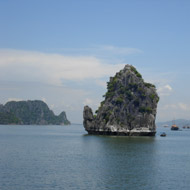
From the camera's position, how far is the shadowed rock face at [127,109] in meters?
162

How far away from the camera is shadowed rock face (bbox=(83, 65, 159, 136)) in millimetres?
162250

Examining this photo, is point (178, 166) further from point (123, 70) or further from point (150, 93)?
point (123, 70)

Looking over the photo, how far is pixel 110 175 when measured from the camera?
179ft

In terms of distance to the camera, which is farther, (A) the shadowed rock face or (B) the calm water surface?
(A) the shadowed rock face

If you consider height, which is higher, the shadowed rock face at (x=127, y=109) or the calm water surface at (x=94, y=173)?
the shadowed rock face at (x=127, y=109)

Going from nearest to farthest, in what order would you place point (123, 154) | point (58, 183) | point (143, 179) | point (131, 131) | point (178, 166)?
point (58, 183) → point (143, 179) → point (178, 166) → point (123, 154) → point (131, 131)

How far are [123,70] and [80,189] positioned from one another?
466ft

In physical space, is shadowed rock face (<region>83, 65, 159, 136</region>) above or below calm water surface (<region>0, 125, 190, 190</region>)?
above

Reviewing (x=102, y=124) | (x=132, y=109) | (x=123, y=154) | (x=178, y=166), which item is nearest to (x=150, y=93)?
(x=132, y=109)

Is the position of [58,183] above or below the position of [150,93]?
below

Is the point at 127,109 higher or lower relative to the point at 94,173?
higher

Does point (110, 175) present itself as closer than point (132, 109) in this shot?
Yes

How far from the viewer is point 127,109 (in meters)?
168

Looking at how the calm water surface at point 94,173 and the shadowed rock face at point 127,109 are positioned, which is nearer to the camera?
the calm water surface at point 94,173
